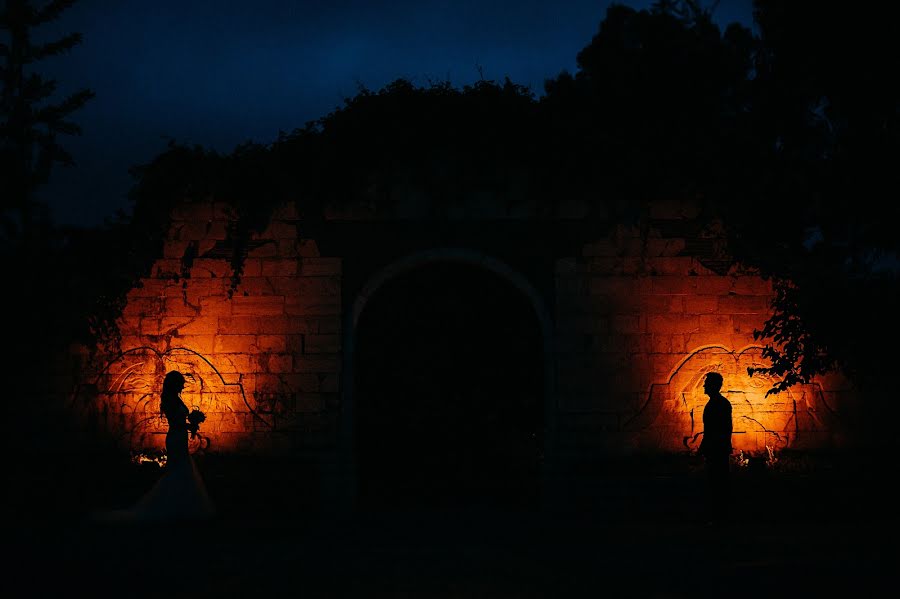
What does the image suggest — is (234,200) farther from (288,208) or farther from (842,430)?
(842,430)

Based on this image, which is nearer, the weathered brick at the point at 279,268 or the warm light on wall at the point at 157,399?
the warm light on wall at the point at 157,399

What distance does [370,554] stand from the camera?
21.8ft

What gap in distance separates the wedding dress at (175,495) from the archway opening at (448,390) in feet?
9.29

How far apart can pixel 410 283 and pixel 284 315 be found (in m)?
1.98

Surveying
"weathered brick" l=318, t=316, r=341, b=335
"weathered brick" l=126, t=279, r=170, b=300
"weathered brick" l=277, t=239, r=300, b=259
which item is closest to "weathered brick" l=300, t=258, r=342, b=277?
"weathered brick" l=277, t=239, r=300, b=259

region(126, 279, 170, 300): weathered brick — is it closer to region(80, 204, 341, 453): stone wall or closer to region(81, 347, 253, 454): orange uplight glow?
region(80, 204, 341, 453): stone wall

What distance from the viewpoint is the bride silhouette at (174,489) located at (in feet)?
26.4

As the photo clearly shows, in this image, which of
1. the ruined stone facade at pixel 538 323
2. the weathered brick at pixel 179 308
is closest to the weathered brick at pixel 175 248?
the ruined stone facade at pixel 538 323

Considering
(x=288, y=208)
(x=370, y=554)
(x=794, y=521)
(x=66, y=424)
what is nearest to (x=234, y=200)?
(x=288, y=208)

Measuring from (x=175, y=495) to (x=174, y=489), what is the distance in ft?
0.19

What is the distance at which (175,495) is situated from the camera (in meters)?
8.16

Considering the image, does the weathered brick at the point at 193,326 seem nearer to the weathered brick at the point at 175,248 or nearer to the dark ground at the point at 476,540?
the weathered brick at the point at 175,248

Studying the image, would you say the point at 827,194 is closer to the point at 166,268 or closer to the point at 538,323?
the point at 538,323

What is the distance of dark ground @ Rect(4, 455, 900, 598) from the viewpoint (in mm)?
5391
